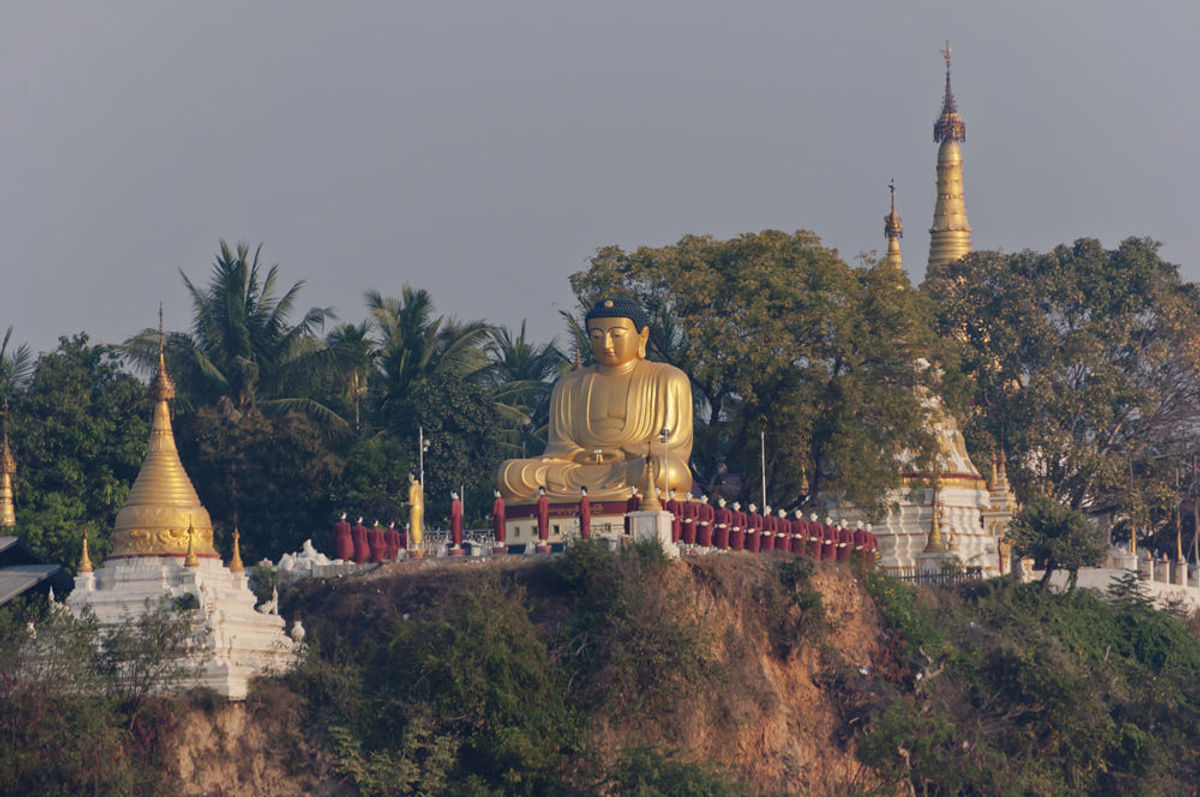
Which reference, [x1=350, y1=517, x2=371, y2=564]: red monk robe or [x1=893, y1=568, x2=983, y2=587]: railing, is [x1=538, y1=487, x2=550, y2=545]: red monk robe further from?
[x1=893, y1=568, x2=983, y2=587]: railing

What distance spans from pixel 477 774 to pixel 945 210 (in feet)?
114

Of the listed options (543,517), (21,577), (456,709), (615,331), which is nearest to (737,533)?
(543,517)

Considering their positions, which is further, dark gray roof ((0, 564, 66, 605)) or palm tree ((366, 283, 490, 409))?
palm tree ((366, 283, 490, 409))

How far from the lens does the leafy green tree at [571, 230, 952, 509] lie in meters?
45.3

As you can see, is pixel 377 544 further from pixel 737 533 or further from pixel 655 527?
pixel 737 533

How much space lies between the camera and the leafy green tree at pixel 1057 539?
44875 millimetres

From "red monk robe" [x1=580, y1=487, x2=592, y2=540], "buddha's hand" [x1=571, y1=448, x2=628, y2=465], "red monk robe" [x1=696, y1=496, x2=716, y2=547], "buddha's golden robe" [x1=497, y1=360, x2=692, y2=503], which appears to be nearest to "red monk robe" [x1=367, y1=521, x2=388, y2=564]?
"buddha's golden robe" [x1=497, y1=360, x2=692, y2=503]

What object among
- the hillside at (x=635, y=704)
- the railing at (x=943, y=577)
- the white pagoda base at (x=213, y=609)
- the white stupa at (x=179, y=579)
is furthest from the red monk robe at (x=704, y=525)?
the railing at (x=943, y=577)

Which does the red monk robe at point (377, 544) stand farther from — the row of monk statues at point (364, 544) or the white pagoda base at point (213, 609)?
the white pagoda base at point (213, 609)

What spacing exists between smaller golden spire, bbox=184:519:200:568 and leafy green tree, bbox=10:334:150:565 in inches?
281

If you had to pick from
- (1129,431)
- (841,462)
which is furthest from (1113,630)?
(1129,431)

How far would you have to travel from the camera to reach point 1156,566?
51.0m

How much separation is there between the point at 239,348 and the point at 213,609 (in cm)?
1743

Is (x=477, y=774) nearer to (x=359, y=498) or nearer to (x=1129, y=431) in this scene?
(x=359, y=498)
